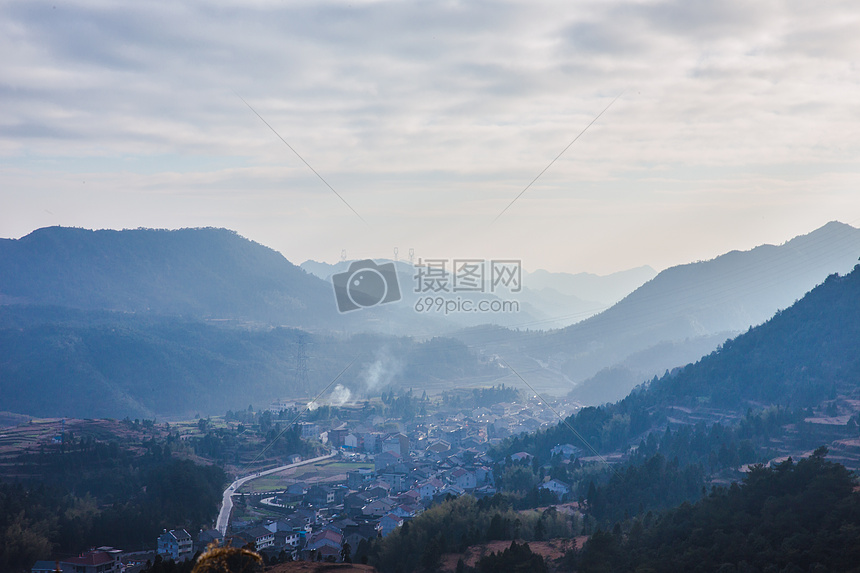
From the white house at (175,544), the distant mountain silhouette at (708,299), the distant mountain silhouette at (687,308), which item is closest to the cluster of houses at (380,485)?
the white house at (175,544)

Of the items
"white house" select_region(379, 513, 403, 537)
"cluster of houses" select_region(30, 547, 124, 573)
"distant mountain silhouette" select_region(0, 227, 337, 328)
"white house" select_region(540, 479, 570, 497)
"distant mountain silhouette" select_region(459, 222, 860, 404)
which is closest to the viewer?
"cluster of houses" select_region(30, 547, 124, 573)

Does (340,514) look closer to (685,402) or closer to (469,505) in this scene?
(469,505)

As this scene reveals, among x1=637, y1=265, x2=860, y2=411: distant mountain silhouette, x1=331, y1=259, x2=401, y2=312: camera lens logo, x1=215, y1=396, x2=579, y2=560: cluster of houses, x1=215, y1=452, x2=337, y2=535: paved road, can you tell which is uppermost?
x1=331, y1=259, x2=401, y2=312: camera lens logo

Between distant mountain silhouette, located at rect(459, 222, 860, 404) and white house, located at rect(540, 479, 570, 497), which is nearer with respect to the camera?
white house, located at rect(540, 479, 570, 497)

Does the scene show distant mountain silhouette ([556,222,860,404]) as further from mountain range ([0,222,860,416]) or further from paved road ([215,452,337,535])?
paved road ([215,452,337,535])

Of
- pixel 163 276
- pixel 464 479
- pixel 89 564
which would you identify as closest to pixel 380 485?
pixel 464 479

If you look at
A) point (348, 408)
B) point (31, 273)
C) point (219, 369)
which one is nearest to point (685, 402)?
point (348, 408)

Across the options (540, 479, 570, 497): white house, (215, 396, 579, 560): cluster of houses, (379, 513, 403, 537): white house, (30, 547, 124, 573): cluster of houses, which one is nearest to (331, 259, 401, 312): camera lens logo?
(215, 396, 579, 560): cluster of houses

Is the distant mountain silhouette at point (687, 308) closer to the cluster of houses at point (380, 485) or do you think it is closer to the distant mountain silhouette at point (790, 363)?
the cluster of houses at point (380, 485)

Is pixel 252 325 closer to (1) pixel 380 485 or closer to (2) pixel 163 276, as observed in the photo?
(2) pixel 163 276

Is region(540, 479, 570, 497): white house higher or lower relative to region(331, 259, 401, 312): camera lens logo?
A: lower
